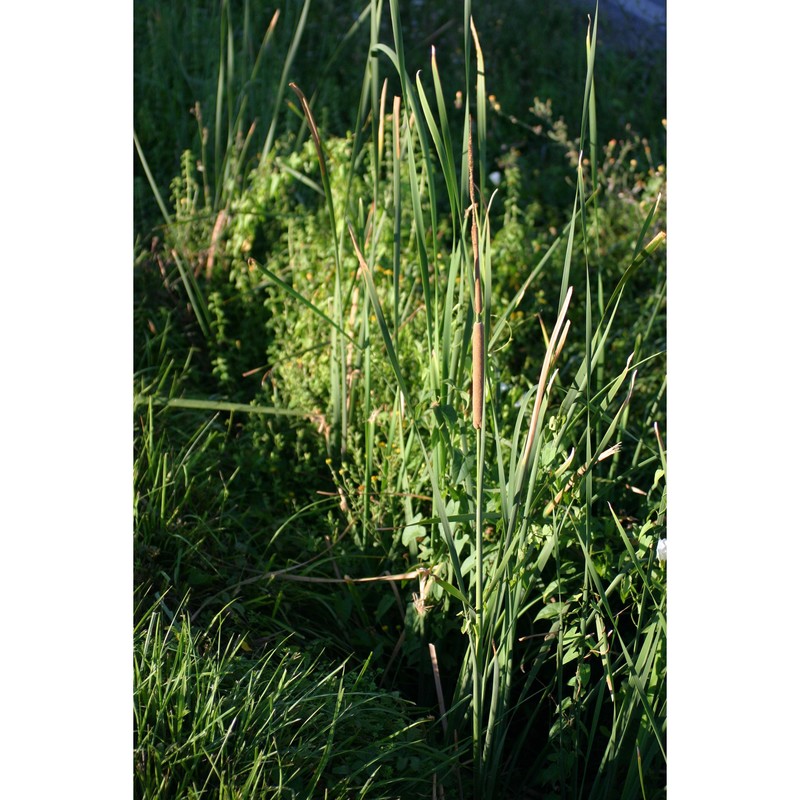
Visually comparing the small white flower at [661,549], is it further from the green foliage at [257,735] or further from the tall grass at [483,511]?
the green foliage at [257,735]

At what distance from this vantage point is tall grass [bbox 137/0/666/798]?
4.25ft

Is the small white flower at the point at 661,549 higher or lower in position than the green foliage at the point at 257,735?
higher

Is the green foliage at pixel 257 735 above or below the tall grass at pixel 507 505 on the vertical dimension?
below

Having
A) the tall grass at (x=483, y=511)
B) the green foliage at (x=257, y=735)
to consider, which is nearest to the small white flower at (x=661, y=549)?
the tall grass at (x=483, y=511)

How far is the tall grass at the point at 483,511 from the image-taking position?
1294 millimetres

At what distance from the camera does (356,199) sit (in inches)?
98.9

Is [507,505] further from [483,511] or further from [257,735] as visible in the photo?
[257,735]

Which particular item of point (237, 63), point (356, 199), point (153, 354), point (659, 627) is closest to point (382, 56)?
point (237, 63)

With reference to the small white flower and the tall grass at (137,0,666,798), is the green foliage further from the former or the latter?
the small white flower

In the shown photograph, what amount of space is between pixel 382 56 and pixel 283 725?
2639 millimetres

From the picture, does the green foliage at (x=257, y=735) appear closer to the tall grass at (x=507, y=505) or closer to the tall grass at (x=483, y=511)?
the tall grass at (x=483, y=511)

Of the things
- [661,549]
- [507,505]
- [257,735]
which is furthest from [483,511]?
[257,735]

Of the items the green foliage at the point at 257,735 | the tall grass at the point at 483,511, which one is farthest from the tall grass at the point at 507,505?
the green foliage at the point at 257,735

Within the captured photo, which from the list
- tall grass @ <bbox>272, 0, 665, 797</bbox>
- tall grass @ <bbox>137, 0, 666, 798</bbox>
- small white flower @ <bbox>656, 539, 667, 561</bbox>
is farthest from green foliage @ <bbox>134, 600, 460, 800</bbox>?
small white flower @ <bbox>656, 539, 667, 561</bbox>
